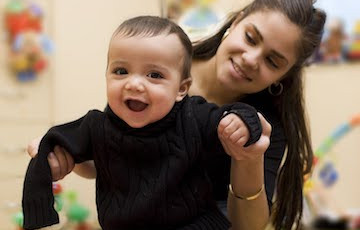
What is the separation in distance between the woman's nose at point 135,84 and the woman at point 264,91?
19 centimetres

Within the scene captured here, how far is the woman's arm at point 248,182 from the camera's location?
0.89m

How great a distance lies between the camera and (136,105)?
890 millimetres

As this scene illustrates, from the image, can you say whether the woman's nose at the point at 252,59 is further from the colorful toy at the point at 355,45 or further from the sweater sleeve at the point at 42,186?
the colorful toy at the point at 355,45

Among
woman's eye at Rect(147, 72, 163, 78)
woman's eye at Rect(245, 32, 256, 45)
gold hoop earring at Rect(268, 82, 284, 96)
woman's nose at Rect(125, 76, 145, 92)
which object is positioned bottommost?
gold hoop earring at Rect(268, 82, 284, 96)

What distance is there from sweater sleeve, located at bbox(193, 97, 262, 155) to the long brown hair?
1.30 feet

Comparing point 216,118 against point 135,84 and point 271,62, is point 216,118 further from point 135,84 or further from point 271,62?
point 271,62

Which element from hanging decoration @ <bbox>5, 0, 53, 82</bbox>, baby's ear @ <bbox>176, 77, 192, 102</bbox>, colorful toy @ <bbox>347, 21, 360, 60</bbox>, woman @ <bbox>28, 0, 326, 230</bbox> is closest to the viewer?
baby's ear @ <bbox>176, 77, 192, 102</bbox>

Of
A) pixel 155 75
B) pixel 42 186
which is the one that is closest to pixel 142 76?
pixel 155 75

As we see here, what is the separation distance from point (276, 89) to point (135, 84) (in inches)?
22.6

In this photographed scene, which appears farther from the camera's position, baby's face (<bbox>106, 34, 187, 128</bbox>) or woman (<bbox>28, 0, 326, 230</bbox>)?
woman (<bbox>28, 0, 326, 230</bbox>)

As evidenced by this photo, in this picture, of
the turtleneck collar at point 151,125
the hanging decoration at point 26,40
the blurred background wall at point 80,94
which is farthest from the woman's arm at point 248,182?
the hanging decoration at point 26,40

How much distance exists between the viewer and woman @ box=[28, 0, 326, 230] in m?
1.07

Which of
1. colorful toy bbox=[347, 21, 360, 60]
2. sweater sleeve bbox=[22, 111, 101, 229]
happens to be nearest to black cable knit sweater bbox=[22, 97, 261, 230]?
sweater sleeve bbox=[22, 111, 101, 229]

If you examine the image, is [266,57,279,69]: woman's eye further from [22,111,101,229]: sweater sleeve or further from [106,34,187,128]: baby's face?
[22,111,101,229]: sweater sleeve
